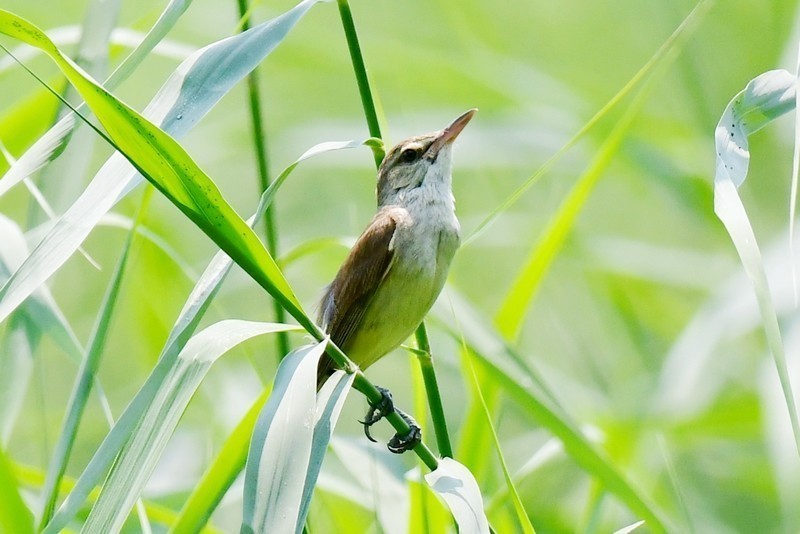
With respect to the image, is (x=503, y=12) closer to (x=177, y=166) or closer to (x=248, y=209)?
(x=248, y=209)

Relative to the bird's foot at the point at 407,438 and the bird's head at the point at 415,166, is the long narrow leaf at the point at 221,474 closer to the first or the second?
the bird's foot at the point at 407,438

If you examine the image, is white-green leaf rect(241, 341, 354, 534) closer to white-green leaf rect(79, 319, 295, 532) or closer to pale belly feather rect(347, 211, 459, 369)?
white-green leaf rect(79, 319, 295, 532)

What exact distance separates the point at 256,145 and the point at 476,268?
11.8 ft

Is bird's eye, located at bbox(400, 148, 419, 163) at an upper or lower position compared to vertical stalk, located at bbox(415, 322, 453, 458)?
upper

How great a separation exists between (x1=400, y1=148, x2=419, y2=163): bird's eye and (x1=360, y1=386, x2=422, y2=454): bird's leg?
81 centimetres

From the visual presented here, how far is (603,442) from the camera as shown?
2789 mm

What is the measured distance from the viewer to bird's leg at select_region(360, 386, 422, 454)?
1844 millimetres

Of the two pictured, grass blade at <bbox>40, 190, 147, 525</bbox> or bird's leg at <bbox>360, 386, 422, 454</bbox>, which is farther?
bird's leg at <bbox>360, 386, 422, 454</bbox>

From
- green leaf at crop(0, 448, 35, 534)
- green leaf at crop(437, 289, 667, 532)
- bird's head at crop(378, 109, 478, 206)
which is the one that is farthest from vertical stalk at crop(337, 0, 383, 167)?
bird's head at crop(378, 109, 478, 206)

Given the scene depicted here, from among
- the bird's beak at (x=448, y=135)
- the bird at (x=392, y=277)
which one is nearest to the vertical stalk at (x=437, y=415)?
the bird at (x=392, y=277)

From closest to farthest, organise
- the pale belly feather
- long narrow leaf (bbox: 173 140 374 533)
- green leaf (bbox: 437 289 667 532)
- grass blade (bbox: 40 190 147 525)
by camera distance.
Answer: grass blade (bbox: 40 190 147 525) → long narrow leaf (bbox: 173 140 374 533) → green leaf (bbox: 437 289 667 532) → the pale belly feather

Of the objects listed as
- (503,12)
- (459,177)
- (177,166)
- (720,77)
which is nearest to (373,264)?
(177,166)

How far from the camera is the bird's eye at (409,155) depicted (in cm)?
312

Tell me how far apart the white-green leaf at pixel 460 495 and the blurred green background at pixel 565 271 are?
60 cm
